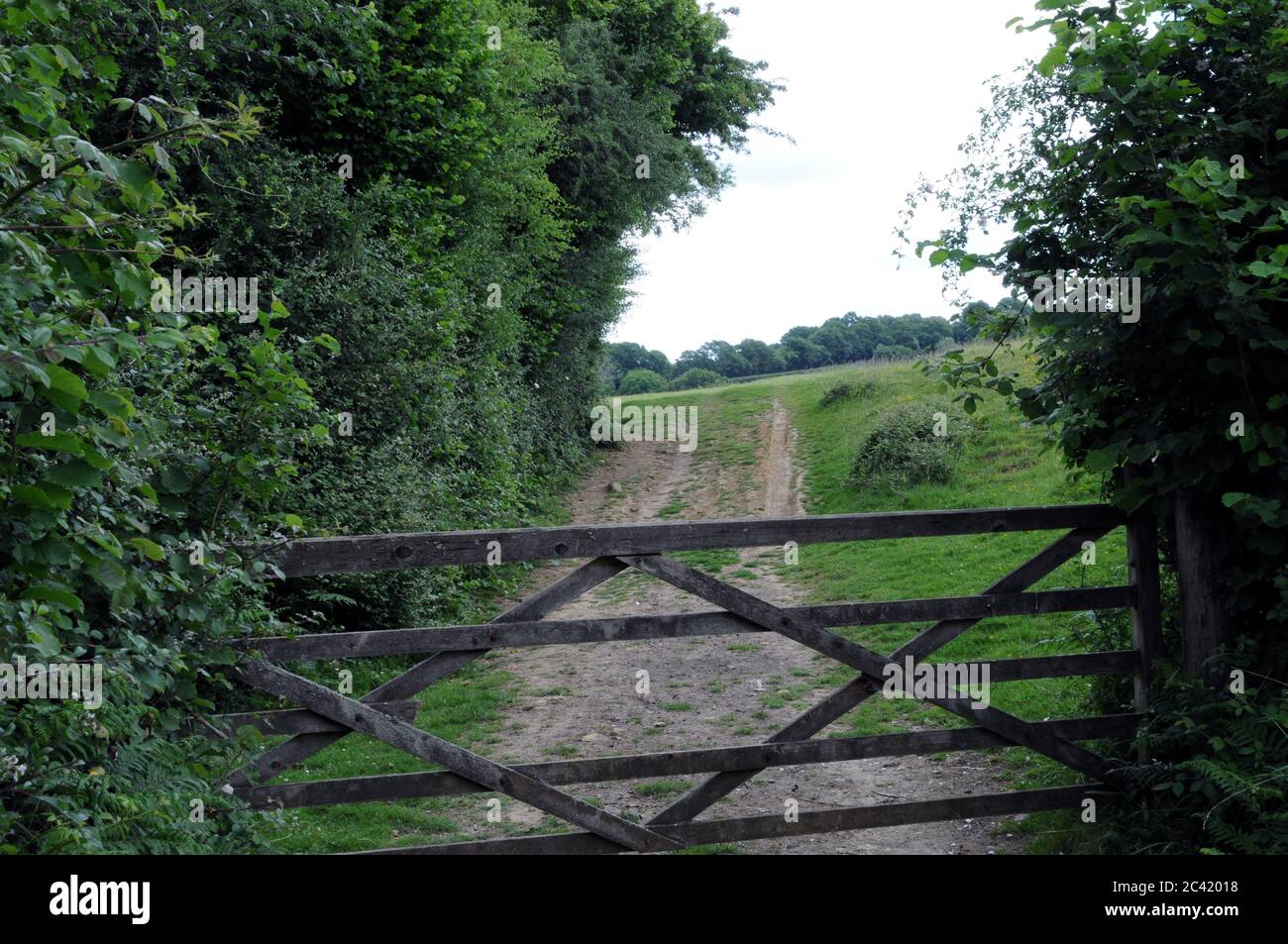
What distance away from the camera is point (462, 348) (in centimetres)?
1688

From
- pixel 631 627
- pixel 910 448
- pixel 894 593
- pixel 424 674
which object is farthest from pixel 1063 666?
pixel 910 448

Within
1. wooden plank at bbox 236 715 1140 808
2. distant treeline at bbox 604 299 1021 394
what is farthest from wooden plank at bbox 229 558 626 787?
distant treeline at bbox 604 299 1021 394

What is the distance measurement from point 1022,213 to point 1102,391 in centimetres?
135

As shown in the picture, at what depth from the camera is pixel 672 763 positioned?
18.2 feet

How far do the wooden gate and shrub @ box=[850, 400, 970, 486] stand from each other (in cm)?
1338

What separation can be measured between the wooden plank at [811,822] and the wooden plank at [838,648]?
0.21m

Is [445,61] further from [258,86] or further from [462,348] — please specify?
[462,348]

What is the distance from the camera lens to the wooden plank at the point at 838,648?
17.8 feet

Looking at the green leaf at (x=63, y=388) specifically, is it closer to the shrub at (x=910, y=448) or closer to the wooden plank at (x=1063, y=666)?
the wooden plank at (x=1063, y=666)

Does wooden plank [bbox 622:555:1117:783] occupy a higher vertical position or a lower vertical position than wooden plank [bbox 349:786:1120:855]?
higher

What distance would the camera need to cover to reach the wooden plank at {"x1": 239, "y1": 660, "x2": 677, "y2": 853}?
4.95 meters

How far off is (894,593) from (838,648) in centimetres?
806

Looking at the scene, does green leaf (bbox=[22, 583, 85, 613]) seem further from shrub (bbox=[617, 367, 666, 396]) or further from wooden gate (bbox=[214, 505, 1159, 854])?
shrub (bbox=[617, 367, 666, 396])
